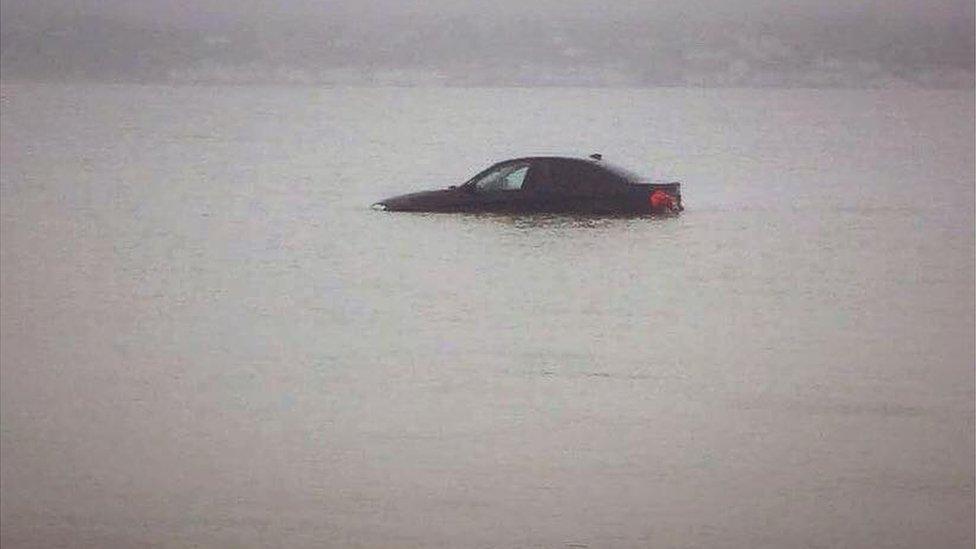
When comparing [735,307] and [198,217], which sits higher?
[198,217]

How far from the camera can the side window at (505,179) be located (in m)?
2.65

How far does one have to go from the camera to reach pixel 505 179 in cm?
267

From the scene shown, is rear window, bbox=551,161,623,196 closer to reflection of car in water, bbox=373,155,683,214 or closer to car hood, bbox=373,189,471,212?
reflection of car in water, bbox=373,155,683,214

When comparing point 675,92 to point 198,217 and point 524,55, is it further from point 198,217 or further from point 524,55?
point 198,217

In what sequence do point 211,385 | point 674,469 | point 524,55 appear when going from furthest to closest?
point 524,55
point 211,385
point 674,469

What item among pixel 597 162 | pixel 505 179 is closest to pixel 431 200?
pixel 505 179

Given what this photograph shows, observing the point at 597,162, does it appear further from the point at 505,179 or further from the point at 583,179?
the point at 505,179

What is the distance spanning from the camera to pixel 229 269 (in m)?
2.63

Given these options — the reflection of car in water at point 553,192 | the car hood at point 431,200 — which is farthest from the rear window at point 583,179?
the car hood at point 431,200

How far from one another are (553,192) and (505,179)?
141mm

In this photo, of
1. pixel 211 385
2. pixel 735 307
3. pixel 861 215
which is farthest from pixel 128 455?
pixel 861 215

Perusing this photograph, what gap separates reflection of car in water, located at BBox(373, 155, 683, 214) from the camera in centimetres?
265

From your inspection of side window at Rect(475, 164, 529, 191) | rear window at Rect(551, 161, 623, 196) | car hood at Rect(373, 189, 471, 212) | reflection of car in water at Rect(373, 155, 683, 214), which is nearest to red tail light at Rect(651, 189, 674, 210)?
reflection of car in water at Rect(373, 155, 683, 214)

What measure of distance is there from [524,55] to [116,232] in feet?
4.01
